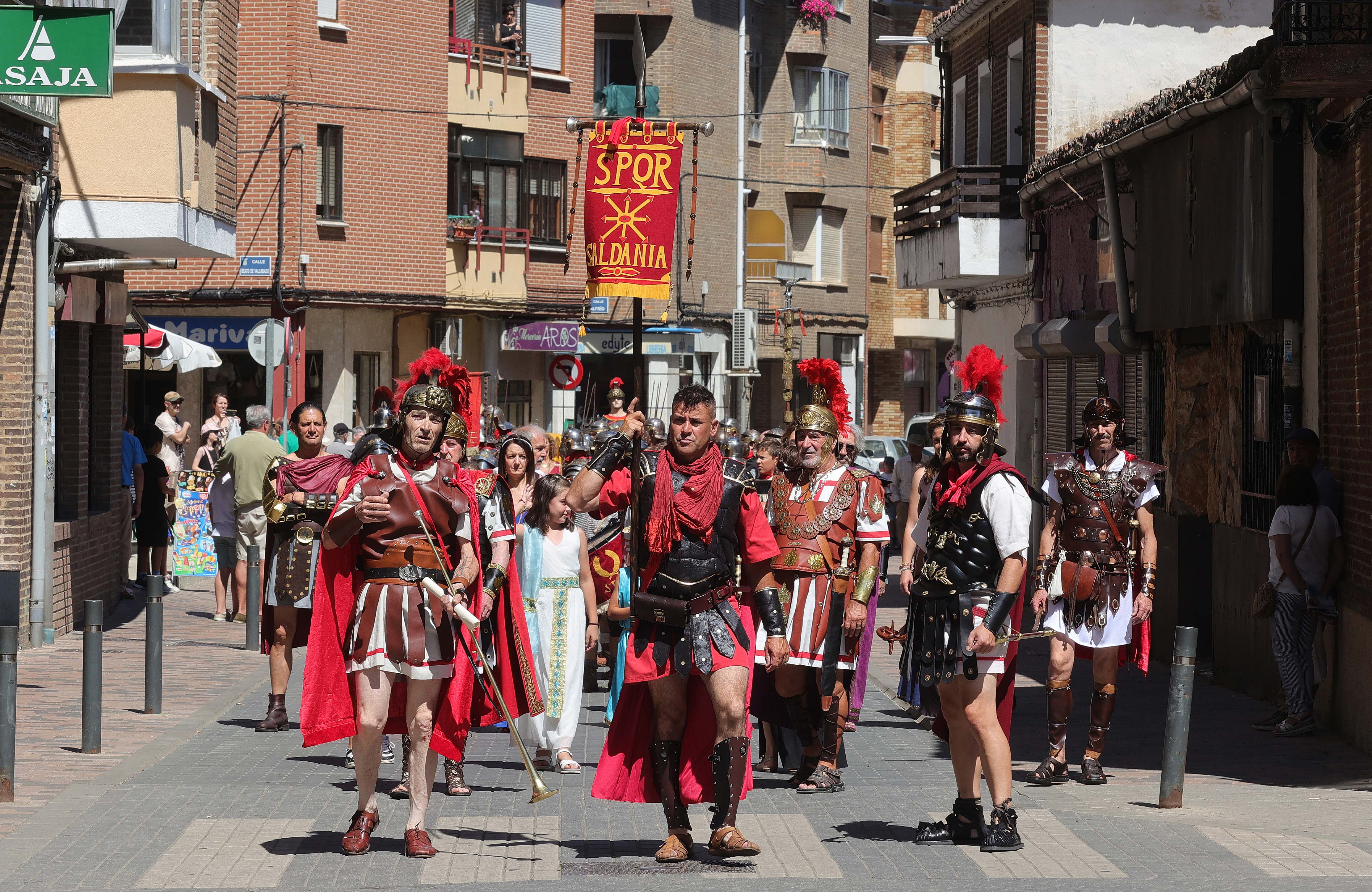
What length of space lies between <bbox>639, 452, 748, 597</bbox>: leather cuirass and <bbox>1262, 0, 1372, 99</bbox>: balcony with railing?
4840mm

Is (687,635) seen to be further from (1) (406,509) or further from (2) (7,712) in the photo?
(2) (7,712)

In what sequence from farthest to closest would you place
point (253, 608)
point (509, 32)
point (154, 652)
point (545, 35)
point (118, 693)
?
point (545, 35) → point (509, 32) → point (253, 608) → point (118, 693) → point (154, 652)

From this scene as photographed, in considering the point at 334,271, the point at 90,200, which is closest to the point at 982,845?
the point at 90,200

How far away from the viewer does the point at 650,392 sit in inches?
1710

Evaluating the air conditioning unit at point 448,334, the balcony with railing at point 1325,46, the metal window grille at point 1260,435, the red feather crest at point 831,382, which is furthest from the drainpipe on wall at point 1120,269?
the air conditioning unit at point 448,334

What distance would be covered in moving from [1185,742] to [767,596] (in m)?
2.43

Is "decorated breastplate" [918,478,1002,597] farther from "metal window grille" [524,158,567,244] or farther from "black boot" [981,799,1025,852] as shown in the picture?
"metal window grille" [524,158,567,244]

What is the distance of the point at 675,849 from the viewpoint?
7883 mm

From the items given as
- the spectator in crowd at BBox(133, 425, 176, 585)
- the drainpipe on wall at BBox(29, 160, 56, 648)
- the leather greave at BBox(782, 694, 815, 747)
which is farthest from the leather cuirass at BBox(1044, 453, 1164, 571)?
the spectator in crowd at BBox(133, 425, 176, 585)

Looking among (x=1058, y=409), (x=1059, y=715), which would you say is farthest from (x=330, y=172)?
(x=1059, y=715)

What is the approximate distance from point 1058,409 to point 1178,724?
13160mm

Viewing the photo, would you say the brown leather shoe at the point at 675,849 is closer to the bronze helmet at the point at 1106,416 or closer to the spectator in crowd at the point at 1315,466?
the bronze helmet at the point at 1106,416

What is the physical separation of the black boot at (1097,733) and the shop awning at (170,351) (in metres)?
16.6

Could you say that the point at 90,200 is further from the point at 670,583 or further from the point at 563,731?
the point at 670,583
